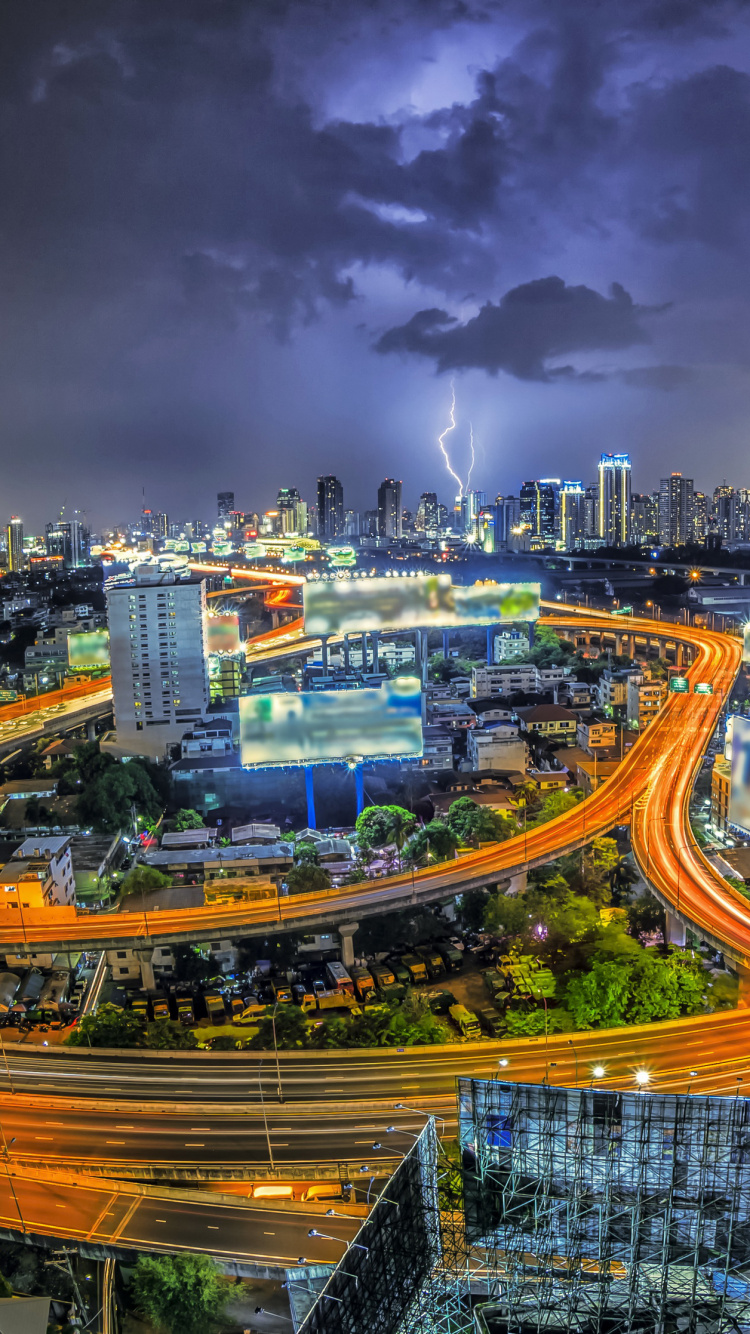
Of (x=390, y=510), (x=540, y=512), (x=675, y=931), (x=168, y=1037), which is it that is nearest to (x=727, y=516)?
(x=540, y=512)

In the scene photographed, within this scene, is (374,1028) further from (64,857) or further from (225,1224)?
(64,857)

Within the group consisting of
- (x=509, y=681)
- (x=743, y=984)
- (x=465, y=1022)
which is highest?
(x=509, y=681)

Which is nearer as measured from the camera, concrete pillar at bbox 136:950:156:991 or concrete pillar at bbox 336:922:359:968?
concrete pillar at bbox 136:950:156:991

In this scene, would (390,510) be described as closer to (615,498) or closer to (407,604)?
(615,498)

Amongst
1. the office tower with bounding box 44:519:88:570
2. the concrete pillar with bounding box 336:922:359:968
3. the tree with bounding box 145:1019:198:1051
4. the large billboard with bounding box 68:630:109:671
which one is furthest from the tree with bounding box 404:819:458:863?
the office tower with bounding box 44:519:88:570

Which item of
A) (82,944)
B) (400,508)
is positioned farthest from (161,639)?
(400,508)

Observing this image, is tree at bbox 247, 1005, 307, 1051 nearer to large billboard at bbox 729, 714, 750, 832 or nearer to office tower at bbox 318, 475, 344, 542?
large billboard at bbox 729, 714, 750, 832
